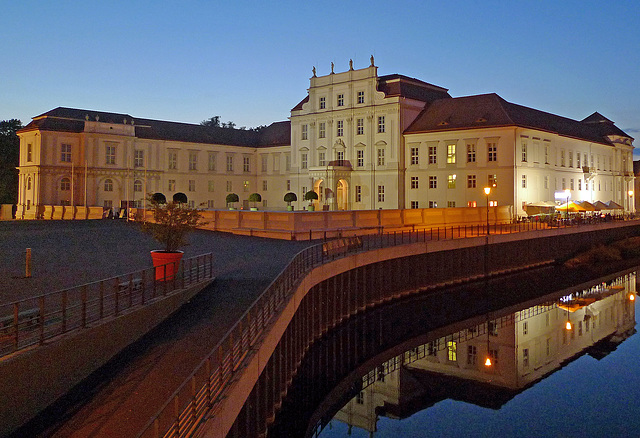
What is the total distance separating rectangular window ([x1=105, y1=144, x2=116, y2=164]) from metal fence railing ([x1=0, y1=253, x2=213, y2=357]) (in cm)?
5204

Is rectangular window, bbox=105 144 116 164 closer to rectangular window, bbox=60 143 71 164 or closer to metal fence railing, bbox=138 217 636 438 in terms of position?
rectangular window, bbox=60 143 71 164

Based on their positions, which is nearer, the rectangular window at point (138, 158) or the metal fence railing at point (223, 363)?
the metal fence railing at point (223, 363)

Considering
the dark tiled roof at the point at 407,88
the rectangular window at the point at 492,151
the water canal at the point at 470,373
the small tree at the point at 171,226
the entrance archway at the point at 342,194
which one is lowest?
the water canal at the point at 470,373

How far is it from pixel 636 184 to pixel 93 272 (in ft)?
377

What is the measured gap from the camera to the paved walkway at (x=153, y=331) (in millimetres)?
9852

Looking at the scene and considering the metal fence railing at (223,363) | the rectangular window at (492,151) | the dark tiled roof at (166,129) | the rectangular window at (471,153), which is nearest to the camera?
the metal fence railing at (223,363)

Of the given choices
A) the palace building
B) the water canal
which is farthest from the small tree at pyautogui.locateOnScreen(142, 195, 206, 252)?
the palace building

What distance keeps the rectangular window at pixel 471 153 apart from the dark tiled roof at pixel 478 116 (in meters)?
1.83

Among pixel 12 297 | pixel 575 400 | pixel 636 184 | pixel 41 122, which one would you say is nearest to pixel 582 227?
pixel 575 400

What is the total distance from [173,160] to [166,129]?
13.4 ft

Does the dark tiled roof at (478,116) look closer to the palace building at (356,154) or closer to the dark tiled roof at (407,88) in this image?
the palace building at (356,154)

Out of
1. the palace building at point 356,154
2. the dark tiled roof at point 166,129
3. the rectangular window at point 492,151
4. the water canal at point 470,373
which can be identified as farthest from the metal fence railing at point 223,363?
the dark tiled roof at point 166,129

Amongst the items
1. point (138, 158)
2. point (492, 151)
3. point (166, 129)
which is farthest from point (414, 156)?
point (138, 158)

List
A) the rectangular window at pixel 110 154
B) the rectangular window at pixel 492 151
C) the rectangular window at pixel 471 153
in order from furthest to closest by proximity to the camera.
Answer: the rectangular window at pixel 110 154 → the rectangular window at pixel 471 153 → the rectangular window at pixel 492 151
